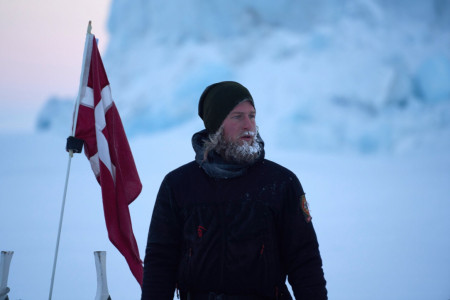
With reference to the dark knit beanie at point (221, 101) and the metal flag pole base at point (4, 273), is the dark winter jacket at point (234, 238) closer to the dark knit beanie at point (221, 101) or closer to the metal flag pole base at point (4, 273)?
the dark knit beanie at point (221, 101)

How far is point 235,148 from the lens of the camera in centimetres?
279

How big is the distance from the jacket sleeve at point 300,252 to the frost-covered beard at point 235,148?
0.85ft

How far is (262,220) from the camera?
8.60ft

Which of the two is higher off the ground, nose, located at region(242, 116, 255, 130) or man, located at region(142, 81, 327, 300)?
nose, located at region(242, 116, 255, 130)

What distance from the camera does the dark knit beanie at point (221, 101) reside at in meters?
2.84

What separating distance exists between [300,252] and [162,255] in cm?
71

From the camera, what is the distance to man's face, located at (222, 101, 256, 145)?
9.24 ft

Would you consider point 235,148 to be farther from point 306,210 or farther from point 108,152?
point 108,152

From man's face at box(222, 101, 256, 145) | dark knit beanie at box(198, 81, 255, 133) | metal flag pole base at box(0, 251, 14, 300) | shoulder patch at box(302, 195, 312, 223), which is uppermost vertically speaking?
dark knit beanie at box(198, 81, 255, 133)

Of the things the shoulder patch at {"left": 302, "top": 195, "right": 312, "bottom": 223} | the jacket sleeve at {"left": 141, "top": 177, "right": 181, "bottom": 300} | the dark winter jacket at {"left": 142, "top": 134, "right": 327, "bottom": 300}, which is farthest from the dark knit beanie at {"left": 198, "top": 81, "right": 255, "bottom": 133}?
the shoulder patch at {"left": 302, "top": 195, "right": 312, "bottom": 223}

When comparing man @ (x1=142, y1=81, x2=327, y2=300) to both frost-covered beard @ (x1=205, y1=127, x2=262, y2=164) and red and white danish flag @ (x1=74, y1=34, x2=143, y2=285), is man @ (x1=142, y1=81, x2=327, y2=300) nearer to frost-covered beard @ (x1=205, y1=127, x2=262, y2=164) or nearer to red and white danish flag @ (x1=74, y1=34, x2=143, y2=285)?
frost-covered beard @ (x1=205, y1=127, x2=262, y2=164)

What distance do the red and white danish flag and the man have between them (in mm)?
2434

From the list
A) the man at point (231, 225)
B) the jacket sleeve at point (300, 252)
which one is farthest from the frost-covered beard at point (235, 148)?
the jacket sleeve at point (300, 252)

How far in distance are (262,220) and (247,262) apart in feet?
0.71
